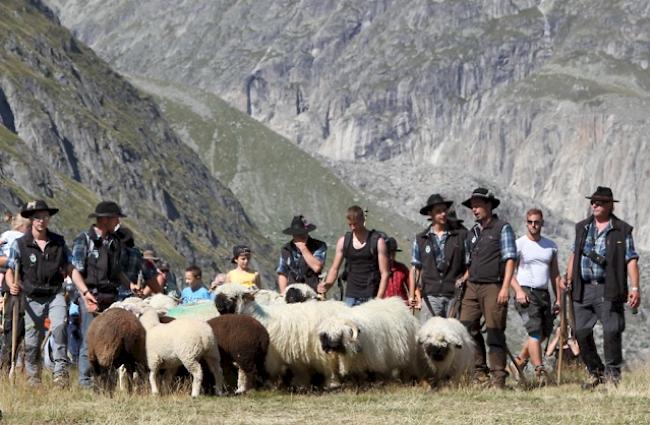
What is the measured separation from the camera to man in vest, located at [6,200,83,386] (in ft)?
45.2

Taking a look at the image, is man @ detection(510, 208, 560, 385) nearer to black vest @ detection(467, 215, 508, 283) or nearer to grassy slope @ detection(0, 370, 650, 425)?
black vest @ detection(467, 215, 508, 283)

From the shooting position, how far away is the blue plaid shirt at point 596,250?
13617 mm

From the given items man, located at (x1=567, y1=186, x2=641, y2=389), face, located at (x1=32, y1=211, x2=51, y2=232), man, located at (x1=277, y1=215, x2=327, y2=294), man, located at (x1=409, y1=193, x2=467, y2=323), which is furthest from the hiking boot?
face, located at (x1=32, y1=211, x2=51, y2=232)

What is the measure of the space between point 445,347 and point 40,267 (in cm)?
516

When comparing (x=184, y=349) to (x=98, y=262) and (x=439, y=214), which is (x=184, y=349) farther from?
(x=439, y=214)

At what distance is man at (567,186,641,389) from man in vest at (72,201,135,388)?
5780mm

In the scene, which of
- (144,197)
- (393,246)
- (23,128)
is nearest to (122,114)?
(144,197)

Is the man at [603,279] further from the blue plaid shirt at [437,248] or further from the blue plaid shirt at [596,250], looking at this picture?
the blue plaid shirt at [437,248]

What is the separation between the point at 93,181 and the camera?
124375mm

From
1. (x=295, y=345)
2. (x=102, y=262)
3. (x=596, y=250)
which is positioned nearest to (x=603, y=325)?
(x=596, y=250)

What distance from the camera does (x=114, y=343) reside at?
13.0 meters

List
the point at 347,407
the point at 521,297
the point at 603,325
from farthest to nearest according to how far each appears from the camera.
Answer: the point at 521,297, the point at 603,325, the point at 347,407

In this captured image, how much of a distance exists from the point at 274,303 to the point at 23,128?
107296 millimetres

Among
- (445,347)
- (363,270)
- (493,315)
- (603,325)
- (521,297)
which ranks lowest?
(445,347)
